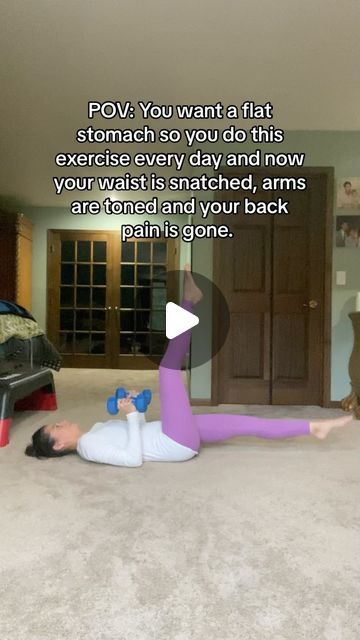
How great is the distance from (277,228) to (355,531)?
2.76 m

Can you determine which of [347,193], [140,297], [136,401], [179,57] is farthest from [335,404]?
[140,297]

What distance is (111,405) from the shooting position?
2.21 metres

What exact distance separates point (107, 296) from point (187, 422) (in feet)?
15.2

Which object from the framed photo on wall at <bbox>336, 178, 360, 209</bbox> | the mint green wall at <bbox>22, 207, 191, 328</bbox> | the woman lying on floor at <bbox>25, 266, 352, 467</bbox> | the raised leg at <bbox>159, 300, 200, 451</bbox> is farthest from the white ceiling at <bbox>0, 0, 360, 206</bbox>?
the mint green wall at <bbox>22, 207, 191, 328</bbox>

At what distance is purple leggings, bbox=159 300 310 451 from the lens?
2.14 meters

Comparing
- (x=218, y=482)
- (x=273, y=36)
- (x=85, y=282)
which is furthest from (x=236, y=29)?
(x=85, y=282)

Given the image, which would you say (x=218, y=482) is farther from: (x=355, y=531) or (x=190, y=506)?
(x=355, y=531)

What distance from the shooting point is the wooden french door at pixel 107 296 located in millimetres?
6609

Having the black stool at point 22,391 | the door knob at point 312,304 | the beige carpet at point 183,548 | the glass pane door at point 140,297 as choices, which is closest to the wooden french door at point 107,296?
the glass pane door at point 140,297

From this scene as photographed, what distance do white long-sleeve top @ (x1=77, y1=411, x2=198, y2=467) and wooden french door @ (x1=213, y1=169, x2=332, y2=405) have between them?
175 cm

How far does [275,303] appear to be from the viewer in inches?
156

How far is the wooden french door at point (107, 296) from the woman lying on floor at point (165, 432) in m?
4.30

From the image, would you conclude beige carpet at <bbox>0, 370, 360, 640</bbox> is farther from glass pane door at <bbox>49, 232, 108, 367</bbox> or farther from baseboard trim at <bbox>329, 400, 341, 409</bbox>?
glass pane door at <bbox>49, 232, 108, 367</bbox>

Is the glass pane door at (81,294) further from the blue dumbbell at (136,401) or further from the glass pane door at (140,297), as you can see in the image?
the blue dumbbell at (136,401)
